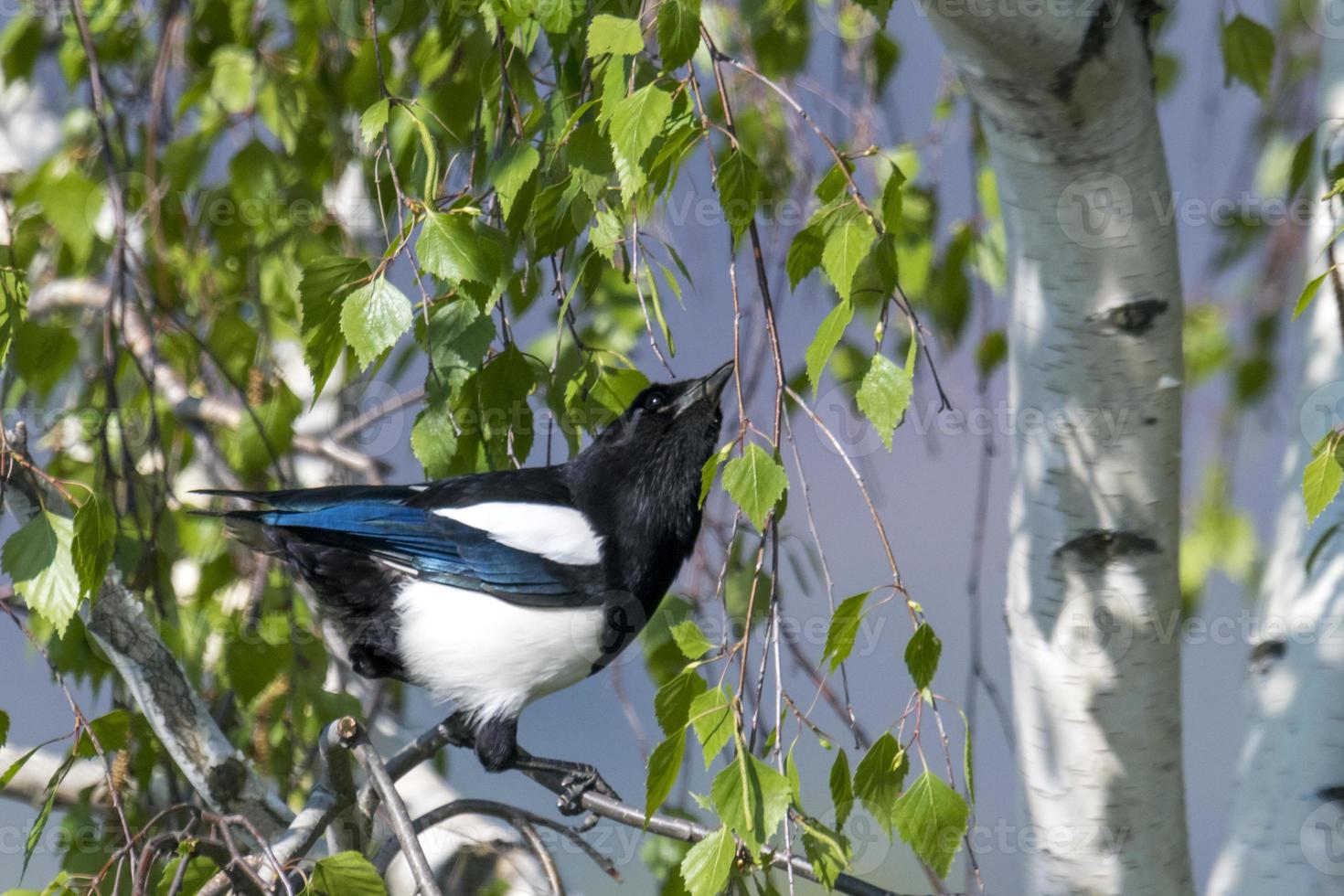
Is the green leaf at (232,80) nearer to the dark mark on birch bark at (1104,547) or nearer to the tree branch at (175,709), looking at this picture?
the tree branch at (175,709)

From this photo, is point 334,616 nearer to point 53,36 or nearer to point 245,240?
point 245,240

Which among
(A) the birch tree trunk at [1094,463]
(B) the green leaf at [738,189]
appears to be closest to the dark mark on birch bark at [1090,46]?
(A) the birch tree trunk at [1094,463]

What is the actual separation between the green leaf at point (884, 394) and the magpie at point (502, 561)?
2.54 ft

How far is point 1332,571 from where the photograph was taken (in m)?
1.28

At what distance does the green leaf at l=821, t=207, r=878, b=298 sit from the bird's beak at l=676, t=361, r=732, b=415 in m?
0.81

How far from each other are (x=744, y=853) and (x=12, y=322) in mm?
815

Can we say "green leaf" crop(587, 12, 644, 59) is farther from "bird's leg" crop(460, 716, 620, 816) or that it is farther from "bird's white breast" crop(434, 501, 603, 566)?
"bird's leg" crop(460, 716, 620, 816)

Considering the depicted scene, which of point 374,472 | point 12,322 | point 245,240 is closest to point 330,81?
point 245,240

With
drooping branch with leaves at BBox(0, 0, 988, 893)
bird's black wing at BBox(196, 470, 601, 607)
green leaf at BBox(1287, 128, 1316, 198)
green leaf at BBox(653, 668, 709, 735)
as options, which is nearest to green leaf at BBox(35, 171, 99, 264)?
drooping branch with leaves at BBox(0, 0, 988, 893)

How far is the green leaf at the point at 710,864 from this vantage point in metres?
0.97

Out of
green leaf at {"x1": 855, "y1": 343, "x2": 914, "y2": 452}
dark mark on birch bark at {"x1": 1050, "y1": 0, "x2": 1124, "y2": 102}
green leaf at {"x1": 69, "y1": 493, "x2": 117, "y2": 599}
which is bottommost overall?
green leaf at {"x1": 855, "y1": 343, "x2": 914, "y2": 452}

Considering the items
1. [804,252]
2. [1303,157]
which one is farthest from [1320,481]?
[1303,157]

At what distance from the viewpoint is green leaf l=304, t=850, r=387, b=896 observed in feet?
3.59

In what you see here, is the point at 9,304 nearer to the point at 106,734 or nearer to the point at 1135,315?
the point at 106,734
